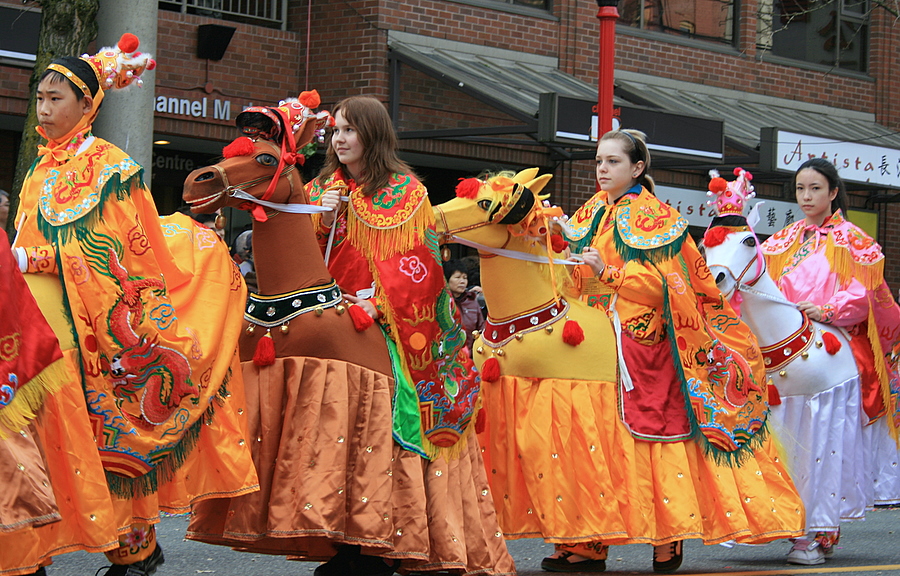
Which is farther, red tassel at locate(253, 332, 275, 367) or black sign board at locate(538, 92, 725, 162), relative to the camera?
black sign board at locate(538, 92, 725, 162)

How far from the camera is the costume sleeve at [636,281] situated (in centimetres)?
638

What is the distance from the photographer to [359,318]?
5.28 metres

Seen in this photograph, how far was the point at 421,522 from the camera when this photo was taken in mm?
5266

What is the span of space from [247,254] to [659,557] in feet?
11.5

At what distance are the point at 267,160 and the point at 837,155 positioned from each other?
1041cm

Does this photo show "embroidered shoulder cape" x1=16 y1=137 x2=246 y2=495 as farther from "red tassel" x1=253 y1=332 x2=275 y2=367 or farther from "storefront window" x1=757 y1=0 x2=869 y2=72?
"storefront window" x1=757 y1=0 x2=869 y2=72

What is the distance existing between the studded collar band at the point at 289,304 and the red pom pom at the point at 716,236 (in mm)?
2606

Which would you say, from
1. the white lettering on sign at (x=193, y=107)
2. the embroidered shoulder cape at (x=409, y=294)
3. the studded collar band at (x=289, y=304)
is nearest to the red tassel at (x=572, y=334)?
the embroidered shoulder cape at (x=409, y=294)

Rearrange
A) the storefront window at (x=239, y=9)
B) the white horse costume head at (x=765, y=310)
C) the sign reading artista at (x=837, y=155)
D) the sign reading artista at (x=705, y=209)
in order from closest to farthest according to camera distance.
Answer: the white horse costume head at (x=765, y=310) → the storefront window at (x=239, y=9) → the sign reading artista at (x=837, y=155) → the sign reading artista at (x=705, y=209)

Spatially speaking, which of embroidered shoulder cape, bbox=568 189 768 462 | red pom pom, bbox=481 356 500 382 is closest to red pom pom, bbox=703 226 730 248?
embroidered shoulder cape, bbox=568 189 768 462

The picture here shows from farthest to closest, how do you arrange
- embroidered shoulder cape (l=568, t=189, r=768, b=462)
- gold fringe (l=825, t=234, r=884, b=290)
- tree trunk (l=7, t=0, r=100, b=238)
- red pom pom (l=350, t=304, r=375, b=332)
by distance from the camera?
tree trunk (l=7, t=0, r=100, b=238), gold fringe (l=825, t=234, r=884, b=290), embroidered shoulder cape (l=568, t=189, r=768, b=462), red pom pom (l=350, t=304, r=375, b=332)

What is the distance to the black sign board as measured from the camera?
11328 millimetres

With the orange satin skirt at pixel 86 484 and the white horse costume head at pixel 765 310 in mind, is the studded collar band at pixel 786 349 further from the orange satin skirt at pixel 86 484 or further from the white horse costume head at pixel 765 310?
the orange satin skirt at pixel 86 484

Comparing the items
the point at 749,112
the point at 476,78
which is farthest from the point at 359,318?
the point at 749,112
